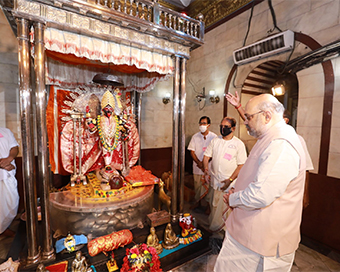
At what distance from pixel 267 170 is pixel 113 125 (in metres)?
2.95

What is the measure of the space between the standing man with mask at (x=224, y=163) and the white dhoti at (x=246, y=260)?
165 cm

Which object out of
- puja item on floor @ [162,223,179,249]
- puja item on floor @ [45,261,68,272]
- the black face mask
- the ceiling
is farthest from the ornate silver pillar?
the ceiling

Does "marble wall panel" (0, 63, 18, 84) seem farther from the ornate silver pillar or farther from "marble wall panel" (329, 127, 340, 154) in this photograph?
"marble wall panel" (329, 127, 340, 154)

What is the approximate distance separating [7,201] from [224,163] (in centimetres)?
428

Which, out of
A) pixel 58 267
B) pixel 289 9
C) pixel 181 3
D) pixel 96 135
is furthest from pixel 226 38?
pixel 58 267

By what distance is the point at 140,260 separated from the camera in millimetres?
2176

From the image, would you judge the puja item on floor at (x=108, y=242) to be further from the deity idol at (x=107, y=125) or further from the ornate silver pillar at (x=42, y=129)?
the deity idol at (x=107, y=125)

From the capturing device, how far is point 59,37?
7.76ft

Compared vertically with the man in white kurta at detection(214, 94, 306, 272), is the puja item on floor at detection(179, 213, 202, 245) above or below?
below

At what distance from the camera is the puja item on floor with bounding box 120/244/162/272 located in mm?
2158

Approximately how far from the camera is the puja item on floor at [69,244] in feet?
8.09

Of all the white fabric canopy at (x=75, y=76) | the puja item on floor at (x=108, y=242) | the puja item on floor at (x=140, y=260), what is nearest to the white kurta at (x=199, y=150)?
the white fabric canopy at (x=75, y=76)

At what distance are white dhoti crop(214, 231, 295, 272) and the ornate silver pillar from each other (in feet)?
7.22

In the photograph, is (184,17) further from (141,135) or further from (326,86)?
(141,135)
